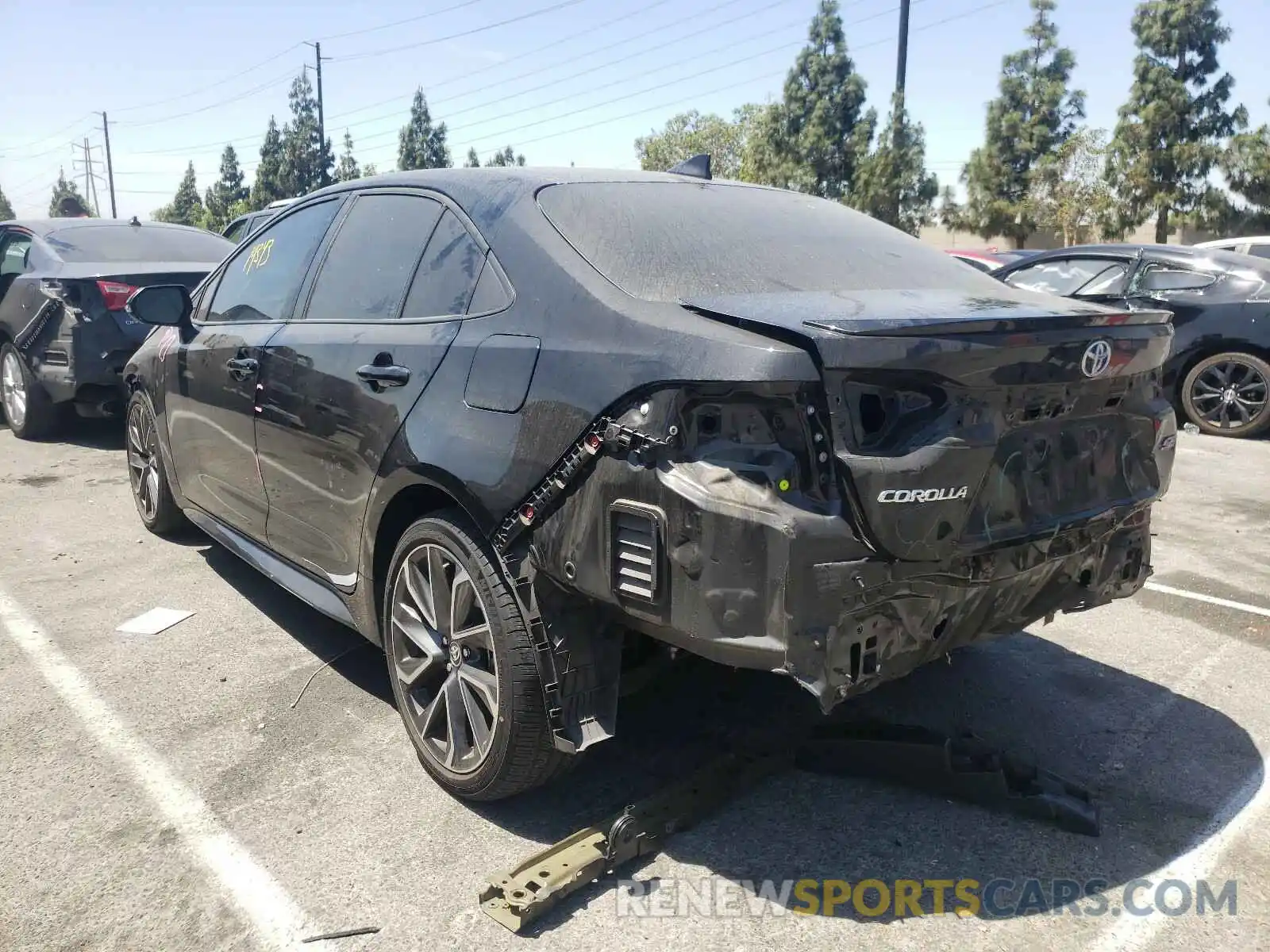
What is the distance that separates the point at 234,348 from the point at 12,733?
5.20 ft

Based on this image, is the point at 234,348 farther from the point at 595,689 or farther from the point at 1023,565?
the point at 1023,565

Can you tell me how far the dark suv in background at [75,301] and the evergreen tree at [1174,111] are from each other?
27.2m

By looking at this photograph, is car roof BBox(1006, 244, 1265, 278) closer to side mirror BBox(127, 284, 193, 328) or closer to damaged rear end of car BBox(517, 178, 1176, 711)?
damaged rear end of car BBox(517, 178, 1176, 711)

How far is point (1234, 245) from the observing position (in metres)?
15.1

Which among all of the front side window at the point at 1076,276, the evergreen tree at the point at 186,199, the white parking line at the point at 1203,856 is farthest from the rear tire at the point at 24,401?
the evergreen tree at the point at 186,199

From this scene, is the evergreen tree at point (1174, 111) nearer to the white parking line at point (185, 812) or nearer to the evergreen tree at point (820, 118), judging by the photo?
the evergreen tree at point (820, 118)

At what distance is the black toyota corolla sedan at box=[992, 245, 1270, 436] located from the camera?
832 cm

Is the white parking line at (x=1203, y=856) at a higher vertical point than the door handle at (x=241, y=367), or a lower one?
lower

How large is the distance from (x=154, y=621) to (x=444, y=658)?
6.95 ft

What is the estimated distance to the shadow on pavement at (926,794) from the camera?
8.59 ft

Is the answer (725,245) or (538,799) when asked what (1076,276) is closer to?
(725,245)

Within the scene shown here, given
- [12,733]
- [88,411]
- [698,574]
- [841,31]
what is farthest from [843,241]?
[841,31]

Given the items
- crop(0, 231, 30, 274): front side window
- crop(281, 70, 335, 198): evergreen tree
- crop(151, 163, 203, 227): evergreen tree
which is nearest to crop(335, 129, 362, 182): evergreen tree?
crop(281, 70, 335, 198): evergreen tree

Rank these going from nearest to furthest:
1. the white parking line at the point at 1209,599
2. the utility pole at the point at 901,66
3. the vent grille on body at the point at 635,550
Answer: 1. the vent grille on body at the point at 635,550
2. the white parking line at the point at 1209,599
3. the utility pole at the point at 901,66
